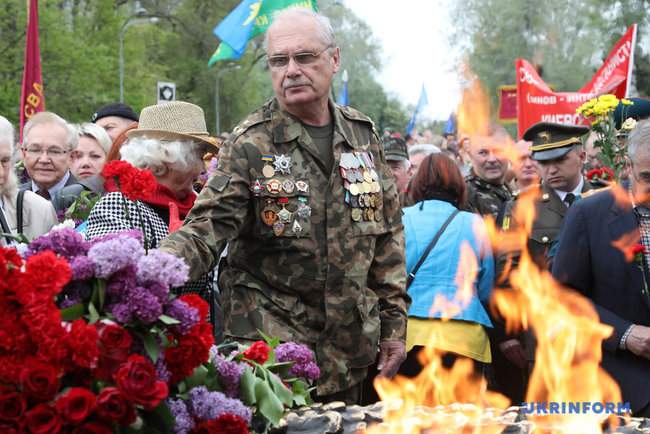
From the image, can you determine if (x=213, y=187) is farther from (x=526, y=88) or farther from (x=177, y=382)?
(x=526, y=88)

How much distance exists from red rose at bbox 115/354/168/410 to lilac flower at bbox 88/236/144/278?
0.26m

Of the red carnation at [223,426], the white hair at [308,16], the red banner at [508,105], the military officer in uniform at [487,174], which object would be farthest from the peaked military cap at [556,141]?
the red banner at [508,105]

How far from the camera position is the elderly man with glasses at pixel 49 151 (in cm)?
671

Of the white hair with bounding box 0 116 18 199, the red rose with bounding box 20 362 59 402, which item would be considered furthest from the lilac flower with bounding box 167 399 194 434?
the white hair with bounding box 0 116 18 199

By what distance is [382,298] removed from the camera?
4777 millimetres

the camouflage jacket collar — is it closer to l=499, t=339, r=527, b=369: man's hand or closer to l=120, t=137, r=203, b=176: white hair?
l=120, t=137, r=203, b=176: white hair

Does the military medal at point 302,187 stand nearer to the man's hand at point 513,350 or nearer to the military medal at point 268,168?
the military medal at point 268,168

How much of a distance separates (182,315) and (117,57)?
32.6 m

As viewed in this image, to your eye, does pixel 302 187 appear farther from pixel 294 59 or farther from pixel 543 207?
pixel 543 207

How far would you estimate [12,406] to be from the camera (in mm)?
2496

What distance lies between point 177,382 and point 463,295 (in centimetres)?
406

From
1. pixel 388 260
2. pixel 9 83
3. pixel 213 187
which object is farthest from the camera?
pixel 9 83

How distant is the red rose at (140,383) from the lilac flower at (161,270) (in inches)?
9.2

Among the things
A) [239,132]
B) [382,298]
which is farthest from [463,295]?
[239,132]
